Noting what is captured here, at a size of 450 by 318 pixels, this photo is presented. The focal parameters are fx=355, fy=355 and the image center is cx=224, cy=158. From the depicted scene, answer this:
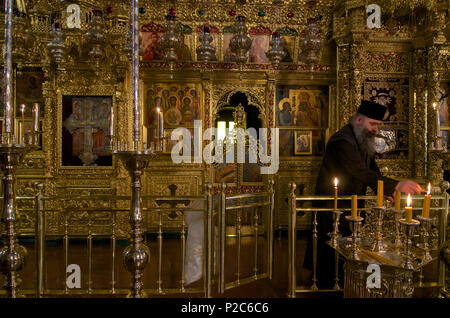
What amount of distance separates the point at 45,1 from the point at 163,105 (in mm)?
2600

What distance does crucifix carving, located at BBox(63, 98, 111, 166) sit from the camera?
653 cm

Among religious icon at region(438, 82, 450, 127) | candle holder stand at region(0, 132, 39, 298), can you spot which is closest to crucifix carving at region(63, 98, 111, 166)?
candle holder stand at region(0, 132, 39, 298)

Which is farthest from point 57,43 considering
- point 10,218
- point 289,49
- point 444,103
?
point 444,103

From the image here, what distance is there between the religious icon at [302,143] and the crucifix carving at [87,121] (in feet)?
12.0

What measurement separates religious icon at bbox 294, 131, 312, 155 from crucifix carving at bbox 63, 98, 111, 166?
3664 millimetres

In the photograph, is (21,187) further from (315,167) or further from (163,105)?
(315,167)

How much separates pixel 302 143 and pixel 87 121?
4.14 meters

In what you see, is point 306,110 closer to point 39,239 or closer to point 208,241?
point 208,241

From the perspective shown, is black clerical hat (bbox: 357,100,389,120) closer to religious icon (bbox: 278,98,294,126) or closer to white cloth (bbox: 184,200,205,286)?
white cloth (bbox: 184,200,205,286)

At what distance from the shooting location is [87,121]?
6535 mm

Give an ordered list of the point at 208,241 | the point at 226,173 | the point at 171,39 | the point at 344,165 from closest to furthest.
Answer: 1. the point at 208,241
2. the point at 344,165
3. the point at 171,39
4. the point at 226,173

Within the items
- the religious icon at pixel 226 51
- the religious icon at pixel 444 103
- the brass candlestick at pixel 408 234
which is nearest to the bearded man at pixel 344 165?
the brass candlestick at pixel 408 234

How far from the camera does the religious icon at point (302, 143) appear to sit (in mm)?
7098

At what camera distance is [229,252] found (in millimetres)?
5613
